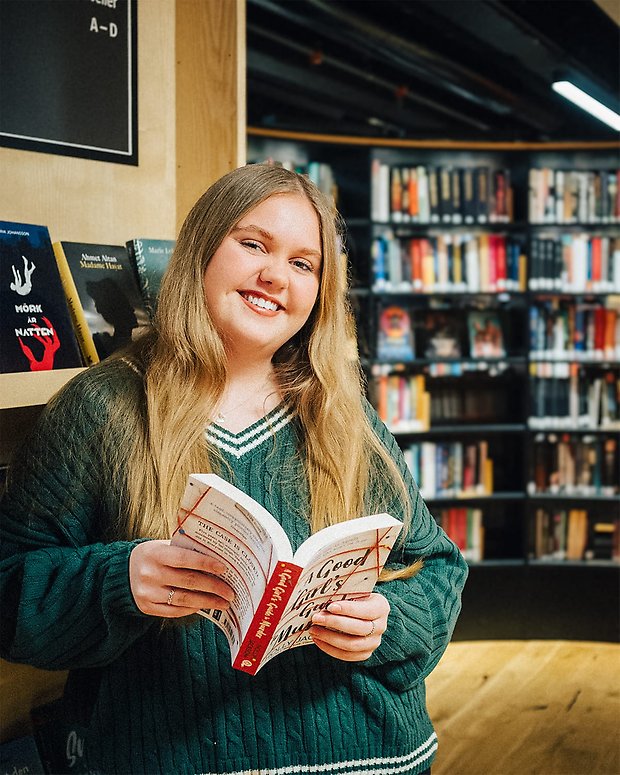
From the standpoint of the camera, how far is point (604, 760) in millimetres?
3389

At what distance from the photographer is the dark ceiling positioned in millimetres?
4488

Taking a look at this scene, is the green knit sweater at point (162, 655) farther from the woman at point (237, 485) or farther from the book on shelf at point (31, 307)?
the book on shelf at point (31, 307)

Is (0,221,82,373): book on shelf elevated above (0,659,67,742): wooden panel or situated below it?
above

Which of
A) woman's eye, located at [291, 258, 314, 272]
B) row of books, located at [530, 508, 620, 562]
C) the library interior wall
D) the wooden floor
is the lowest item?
the wooden floor

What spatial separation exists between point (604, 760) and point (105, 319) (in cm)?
288

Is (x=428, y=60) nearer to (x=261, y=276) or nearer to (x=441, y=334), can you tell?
(x=441, y=334)

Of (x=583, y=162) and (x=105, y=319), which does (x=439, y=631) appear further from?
(x=583, y=162)

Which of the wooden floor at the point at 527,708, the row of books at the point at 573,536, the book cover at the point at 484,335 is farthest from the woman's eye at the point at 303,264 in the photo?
the row of books at the point at 573,536

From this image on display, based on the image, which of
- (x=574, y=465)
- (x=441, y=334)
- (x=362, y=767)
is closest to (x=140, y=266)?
(x=362, y=767)

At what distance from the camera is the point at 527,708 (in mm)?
3832

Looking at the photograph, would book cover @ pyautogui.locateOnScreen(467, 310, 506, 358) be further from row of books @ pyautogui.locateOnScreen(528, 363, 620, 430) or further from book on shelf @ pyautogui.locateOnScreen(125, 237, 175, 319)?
book on shelf @ pyautogui.locateOnScreen(125, 237, 175, 319)

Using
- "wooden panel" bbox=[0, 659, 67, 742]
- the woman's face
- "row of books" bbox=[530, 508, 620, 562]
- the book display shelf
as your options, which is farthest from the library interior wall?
"row of books" bbox=[530, 508, 620, 562]

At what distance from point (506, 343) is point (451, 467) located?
0.78 meters

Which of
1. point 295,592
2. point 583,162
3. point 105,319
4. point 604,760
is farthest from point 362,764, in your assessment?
point 583,162
